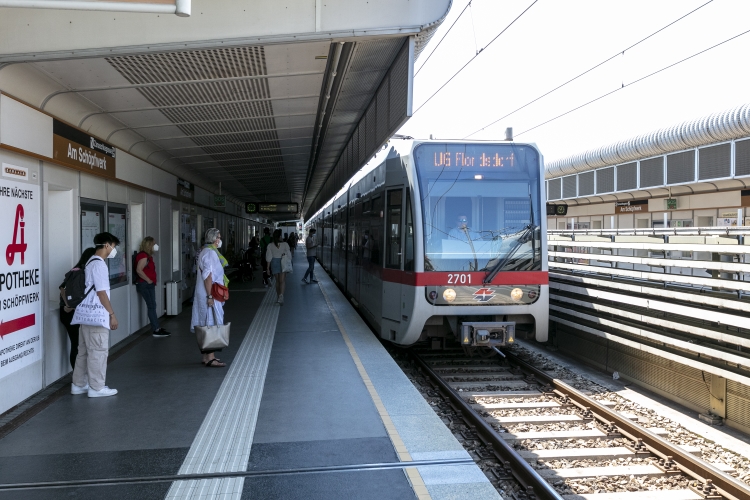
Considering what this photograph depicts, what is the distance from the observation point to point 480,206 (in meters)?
8.31

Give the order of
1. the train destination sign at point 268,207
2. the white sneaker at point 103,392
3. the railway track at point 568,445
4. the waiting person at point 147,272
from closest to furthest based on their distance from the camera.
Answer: the railway track at point 568,445
the white sneaker at point 103,392
the waiting person at point 147,272
the train destination sign at point 268,207

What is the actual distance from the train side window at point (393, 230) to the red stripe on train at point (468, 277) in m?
0.40

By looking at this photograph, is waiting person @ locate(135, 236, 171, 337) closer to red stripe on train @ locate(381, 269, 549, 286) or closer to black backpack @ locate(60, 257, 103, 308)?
black backpack @ locate(60, 257, 103, 308)

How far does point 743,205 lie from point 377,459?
45.7 ft

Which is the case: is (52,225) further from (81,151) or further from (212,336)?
(212,336)

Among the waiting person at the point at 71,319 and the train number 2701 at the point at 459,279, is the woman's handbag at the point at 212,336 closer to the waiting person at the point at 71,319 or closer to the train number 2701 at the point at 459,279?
the waiting person at the point at 71,319

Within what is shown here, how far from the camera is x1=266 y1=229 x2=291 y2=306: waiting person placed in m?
13.7

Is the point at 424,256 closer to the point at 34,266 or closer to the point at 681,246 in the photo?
the point at 681,246

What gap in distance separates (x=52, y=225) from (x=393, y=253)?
426cm

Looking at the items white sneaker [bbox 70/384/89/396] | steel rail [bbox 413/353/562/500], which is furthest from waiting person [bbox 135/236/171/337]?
steel rail [bbox 413/353/562/500]

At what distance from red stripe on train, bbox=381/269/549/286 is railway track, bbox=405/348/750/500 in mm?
1198

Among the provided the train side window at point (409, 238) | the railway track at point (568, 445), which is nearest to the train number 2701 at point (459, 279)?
the train side window at point (409, 238)

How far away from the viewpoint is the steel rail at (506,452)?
4352 mm

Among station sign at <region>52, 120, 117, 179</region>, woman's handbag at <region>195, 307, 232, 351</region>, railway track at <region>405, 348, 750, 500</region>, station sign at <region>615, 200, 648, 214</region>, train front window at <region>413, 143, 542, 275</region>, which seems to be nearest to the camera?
railway track at <region>405, 348, 750, 500</region>
